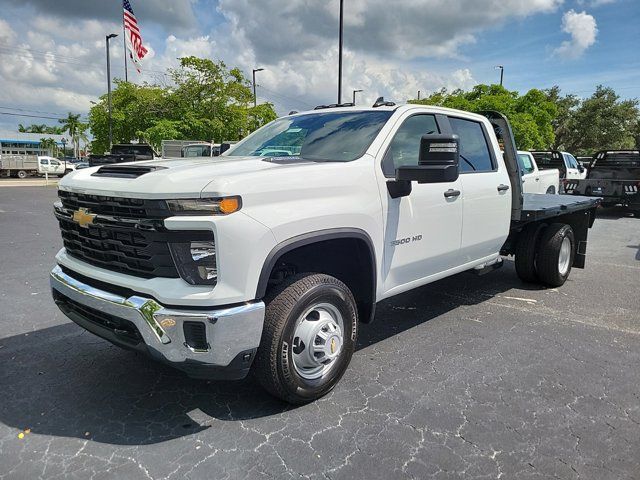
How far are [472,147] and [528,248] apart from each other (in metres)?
1.85

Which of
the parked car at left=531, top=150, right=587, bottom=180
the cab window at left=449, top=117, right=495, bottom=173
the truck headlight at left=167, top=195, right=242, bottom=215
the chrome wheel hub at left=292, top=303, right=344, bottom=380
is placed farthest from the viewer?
the parked car at left=531, top=150, right=587, bottom=180

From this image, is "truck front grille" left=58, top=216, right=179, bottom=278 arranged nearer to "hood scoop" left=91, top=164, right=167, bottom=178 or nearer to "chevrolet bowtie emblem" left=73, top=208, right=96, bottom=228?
"chevrolet bowtie emblem" left=73, top=208, right=96, bottom=228

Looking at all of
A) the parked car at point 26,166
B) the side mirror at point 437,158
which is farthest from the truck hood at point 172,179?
the parked car at point 26,166

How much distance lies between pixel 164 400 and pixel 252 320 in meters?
1.07

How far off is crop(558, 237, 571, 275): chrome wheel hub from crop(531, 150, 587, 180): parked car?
36.7 feet

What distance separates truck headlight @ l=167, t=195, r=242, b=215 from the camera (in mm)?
2561

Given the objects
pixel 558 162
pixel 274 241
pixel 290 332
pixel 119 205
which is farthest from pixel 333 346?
pixel 558 162

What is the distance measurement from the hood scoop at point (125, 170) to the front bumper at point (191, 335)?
0.72 metres

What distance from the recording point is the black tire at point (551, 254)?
18.9 ft

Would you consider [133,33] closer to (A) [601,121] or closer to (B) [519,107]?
(B) [519,107]

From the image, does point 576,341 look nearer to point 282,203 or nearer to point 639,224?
point 282,203

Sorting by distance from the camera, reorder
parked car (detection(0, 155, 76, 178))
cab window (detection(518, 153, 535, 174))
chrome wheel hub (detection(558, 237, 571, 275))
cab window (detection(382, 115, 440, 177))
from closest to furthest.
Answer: cab window (detection(382, 115, 440, 177)) → chrome wheel hub (detection(558, 237, 571, 275)) → cab window (detection(518, 153, 535, 174)) → parked car (detection(0, 155, 76, 178))

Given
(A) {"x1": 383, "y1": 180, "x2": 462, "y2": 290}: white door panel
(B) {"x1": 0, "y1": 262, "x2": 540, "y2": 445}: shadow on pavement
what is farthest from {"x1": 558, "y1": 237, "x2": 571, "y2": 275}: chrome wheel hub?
(B) {"x1": 0, "y1": 262, "x2": 540, "y2": 445}: shadow on pavement

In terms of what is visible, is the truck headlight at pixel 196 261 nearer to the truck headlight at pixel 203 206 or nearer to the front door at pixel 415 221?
the truck headlight at pixel 203 206
